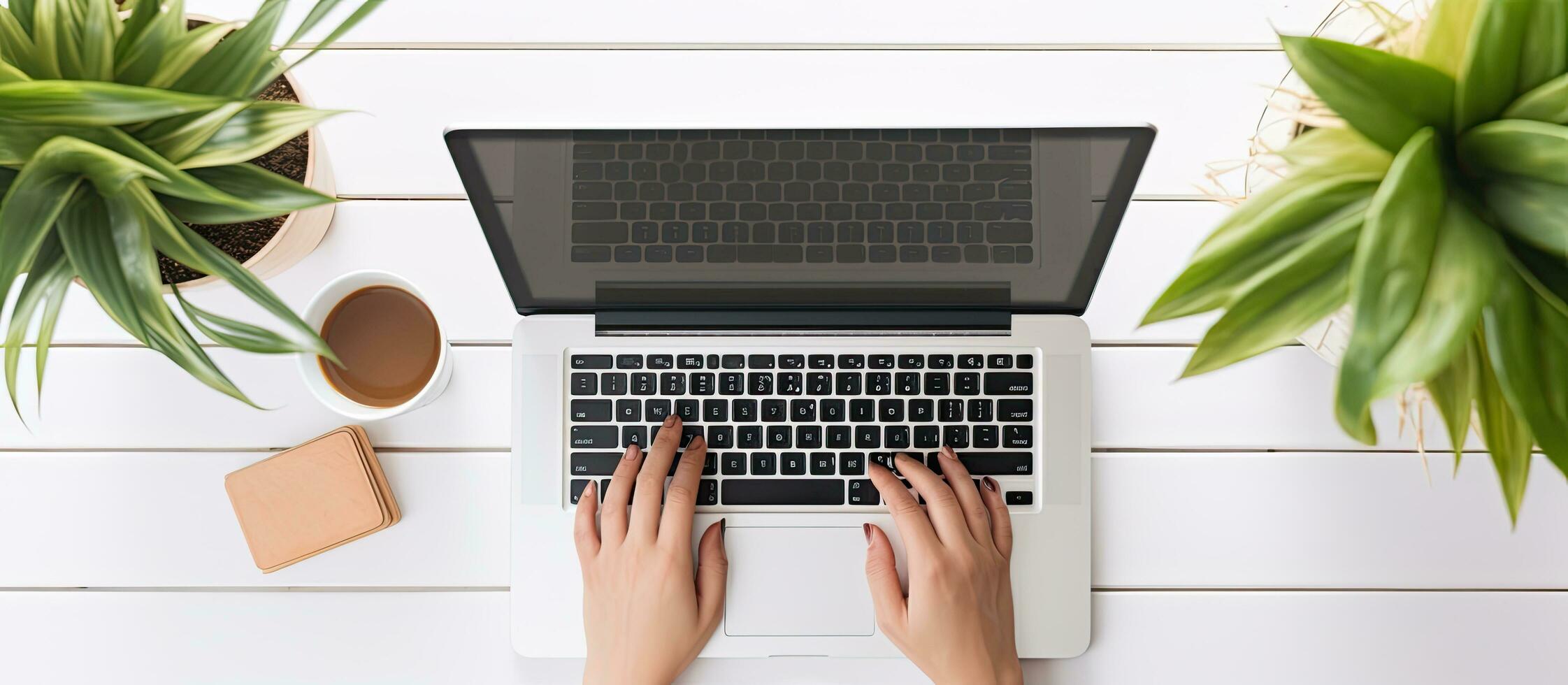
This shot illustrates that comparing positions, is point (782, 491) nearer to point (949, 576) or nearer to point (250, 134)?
point (949, 576)

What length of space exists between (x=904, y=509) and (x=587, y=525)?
29cm

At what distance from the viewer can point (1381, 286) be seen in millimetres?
311

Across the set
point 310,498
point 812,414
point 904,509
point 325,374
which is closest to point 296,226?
point 325,374

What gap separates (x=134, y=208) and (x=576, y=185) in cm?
25

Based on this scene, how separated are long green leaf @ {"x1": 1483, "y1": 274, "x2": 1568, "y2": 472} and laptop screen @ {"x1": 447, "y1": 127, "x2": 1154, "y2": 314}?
202mm

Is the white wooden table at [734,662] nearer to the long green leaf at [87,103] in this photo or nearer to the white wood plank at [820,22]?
the white wood plank at [820,22]

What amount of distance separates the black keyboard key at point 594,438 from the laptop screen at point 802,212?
0.12 m

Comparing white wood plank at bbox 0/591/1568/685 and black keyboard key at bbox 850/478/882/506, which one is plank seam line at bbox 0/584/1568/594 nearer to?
white wood plank at bbox 0/591/1568/685

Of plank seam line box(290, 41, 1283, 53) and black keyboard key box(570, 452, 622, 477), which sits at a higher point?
plank seam line box(290, 41, 1283, 53)

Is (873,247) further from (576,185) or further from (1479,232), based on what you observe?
(1479,232)

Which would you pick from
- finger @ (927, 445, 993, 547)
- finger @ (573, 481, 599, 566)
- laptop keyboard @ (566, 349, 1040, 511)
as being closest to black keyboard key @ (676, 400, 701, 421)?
laptop keyboard @ (566, 349, 1040, 511)

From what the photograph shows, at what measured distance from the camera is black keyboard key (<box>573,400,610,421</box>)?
706 millimetres

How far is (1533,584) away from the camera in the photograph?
75 cm

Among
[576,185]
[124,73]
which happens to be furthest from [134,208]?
[576,185]
